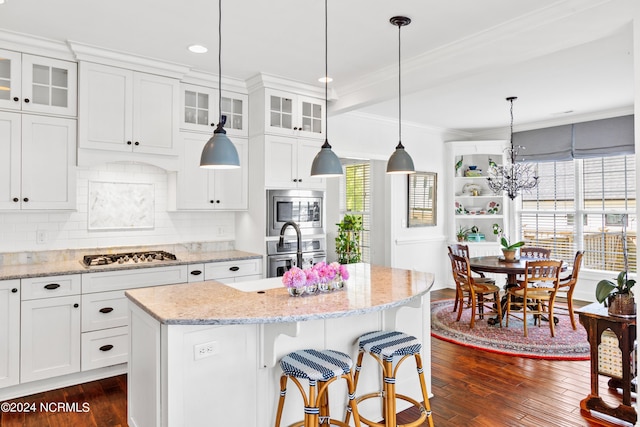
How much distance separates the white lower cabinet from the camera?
3.12 m

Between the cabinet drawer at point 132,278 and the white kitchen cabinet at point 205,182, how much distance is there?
2.29ft

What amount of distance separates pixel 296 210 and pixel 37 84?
2525 mm

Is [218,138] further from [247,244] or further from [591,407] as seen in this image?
[591,407]

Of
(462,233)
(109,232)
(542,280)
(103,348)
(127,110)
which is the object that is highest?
(127,110)

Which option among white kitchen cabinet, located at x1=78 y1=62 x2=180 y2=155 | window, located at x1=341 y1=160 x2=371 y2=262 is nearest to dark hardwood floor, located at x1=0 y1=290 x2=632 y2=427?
white kitchen cabinet, located at x1=78 y1=62 x2=180 y2=155

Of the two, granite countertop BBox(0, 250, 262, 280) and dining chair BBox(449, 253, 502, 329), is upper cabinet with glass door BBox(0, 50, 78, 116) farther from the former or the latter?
dining chair BBox(449, 253, 502, 329)

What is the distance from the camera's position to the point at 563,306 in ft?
19.3

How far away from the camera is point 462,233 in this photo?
707cm

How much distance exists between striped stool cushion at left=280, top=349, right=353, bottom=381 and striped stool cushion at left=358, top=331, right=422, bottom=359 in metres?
0.24

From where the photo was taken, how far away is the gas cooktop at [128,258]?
11.8ft

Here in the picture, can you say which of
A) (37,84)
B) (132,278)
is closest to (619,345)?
(132,278)

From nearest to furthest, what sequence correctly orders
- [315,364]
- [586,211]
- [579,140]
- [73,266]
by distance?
1. [315,364]
2. [73,266]
3. [579,140]
4. [586,211]

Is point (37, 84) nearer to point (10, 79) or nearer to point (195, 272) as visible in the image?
point (10, 79)

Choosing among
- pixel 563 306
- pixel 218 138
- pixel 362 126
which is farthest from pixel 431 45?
pixel 563 306
